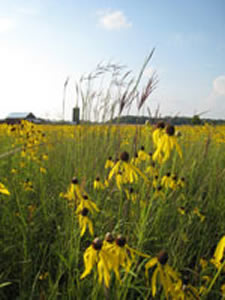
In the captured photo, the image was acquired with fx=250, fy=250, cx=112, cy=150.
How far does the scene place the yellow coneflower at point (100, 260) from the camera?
0.61 meters

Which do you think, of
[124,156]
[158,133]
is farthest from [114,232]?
[158,133]

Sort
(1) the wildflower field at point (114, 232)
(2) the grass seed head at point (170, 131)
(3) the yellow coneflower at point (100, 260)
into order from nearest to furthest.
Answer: (3) the yellow coneflower at point (100, 260), (1) the wildflower field at point (114, 232), (2) the grass seed head at point (170, 131)

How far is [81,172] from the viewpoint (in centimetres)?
202

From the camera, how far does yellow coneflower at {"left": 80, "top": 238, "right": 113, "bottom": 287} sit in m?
0.61

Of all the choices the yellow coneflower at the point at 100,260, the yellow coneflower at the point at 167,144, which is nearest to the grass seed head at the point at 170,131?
the yellow coneflower at the point at 167,144

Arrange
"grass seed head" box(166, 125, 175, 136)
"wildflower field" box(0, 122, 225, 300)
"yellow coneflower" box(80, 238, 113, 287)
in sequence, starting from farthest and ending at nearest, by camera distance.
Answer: "grass seed head" box(166, 125, 175, 136)
"wildflower field" box(0, 122, 225, 300)
"yellow coneflower" box(80, 238, 113, 287)

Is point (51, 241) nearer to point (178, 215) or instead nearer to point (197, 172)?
point (178, 215)

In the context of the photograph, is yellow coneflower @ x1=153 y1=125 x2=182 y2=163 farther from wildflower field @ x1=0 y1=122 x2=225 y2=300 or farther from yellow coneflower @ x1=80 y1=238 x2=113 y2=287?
yellow coneflower @ x1=80 y1=238 x2=113 y2=287

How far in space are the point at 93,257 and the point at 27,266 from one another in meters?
0.68

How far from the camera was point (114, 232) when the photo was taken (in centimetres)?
99

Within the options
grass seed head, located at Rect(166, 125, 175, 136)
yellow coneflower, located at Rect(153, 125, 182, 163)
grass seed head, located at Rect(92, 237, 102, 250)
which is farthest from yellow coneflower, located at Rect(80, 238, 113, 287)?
grass seed head, located at Rect(166, 125, 175, 136)

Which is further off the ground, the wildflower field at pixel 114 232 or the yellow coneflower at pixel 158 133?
the yellow coneflower at pixel 158 133

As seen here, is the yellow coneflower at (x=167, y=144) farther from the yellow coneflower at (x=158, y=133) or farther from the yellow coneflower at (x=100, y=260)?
the yellow coneflower at (x=100, y=260)

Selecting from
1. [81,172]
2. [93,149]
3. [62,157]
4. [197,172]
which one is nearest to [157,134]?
[81,172]
